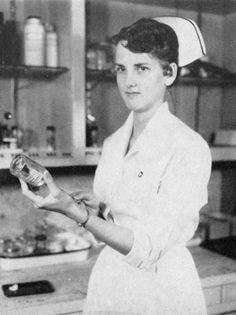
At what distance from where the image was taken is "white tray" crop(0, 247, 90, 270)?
6.56ft

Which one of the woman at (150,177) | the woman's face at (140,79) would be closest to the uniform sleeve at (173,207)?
the woman at (150,177)

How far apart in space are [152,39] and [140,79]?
0.45 feet

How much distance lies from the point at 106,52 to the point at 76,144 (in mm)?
Result: 530

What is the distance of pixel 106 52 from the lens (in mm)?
2254

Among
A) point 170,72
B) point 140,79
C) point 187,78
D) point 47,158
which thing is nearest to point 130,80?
point 140,79

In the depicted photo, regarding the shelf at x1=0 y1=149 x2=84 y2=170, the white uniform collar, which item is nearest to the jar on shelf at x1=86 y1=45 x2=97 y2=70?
the shelf at x1=0 y1=149 x2=84 y2=170

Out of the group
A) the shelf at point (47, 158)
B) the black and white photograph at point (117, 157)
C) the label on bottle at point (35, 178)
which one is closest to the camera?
the label on bottle at point (35, 178)

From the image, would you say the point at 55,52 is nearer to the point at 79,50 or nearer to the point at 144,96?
the point at 79,50

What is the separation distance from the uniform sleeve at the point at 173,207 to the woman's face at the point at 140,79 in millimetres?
283

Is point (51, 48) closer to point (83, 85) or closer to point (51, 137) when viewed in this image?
point (83, 85)

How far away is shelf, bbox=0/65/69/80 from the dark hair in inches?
21.8

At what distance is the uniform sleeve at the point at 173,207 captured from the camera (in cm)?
123

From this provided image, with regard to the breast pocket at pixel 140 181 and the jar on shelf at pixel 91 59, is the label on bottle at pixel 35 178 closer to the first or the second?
the breast pocket at pixel 140 181

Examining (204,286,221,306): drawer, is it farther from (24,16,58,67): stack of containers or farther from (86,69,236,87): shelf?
(24,16,58,67): stack of containers
